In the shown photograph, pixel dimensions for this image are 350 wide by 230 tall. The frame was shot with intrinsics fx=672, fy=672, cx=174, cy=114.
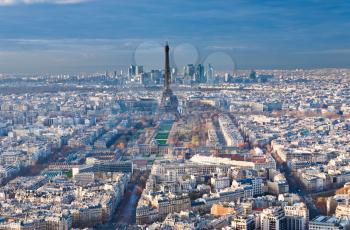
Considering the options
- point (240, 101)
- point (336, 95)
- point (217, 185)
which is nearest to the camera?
point (217, 185)

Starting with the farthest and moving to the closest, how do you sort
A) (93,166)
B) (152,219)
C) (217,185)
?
1. (93,166)
2. (217,185)
3. (152,219)

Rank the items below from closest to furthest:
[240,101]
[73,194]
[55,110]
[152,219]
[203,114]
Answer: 1. [152,219]
2. [73,194]
3. [203,114]
4. [55,110]
5. [240,101]

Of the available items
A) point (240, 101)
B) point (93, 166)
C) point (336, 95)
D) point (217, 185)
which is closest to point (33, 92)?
point (240, 101)

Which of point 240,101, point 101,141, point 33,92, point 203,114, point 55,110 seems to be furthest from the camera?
point 33,92

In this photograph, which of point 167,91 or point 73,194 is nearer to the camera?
point 73,194

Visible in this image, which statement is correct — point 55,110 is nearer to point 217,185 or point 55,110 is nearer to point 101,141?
point 101,141

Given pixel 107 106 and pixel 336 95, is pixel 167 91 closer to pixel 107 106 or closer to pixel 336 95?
pixel 107 106

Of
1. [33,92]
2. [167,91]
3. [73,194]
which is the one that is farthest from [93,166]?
[33,92]

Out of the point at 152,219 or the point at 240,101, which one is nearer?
the point at 152,219
